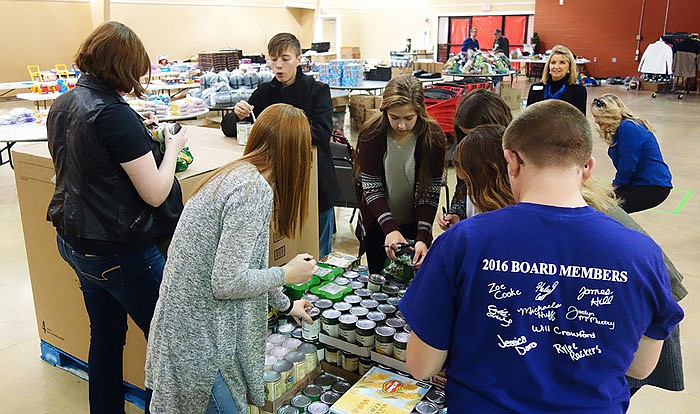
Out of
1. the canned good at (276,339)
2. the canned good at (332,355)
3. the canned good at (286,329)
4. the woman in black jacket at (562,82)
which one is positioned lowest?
the canned good at (332,355)

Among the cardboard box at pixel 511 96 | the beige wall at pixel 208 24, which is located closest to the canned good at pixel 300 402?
the cardboard box at pixel 511 96

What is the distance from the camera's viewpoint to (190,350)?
1.64 meters

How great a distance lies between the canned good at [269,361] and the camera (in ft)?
5.94

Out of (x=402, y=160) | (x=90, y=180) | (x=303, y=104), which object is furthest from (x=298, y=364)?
(x=303, y=104)

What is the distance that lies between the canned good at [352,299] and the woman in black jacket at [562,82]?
3477 mm

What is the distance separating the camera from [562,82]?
5125 mm

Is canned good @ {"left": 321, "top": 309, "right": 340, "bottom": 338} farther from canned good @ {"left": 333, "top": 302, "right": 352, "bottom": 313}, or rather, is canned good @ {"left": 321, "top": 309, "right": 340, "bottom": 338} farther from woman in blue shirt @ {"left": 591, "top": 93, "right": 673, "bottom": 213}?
woman in blue shirt @ {"left": 591, "top": 93, "right": 673, "bottom": 213}

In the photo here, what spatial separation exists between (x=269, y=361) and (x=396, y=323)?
0.43m

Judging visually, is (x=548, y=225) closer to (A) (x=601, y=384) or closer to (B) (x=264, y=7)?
(A) (x=601, y=384)

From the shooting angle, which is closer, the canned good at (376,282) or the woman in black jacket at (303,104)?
the canned good at (376,282)

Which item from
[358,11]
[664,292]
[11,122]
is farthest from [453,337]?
[358,11]

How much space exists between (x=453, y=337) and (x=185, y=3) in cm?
1745

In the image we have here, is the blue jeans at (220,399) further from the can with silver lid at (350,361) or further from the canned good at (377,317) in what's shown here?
the canned good at (377,317)

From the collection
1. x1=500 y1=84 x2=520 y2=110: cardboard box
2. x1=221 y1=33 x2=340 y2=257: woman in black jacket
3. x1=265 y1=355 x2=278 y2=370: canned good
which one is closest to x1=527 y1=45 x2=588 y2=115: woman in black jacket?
x1=221 y1=33 x2=340 y2=257: woman in black jacket
